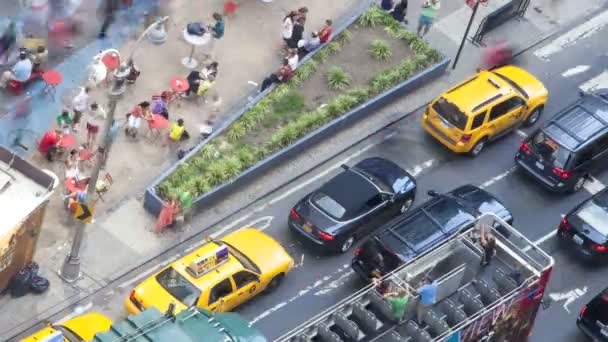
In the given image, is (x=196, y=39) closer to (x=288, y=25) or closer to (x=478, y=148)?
(x=288, y=25)

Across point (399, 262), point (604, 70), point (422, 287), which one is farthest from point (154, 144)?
point (604, 70)

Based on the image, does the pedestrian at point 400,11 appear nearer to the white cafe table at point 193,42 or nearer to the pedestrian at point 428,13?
the pedestrian at point 428,13

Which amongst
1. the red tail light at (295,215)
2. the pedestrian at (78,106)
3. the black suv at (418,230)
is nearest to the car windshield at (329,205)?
the red tail light at (295,215)

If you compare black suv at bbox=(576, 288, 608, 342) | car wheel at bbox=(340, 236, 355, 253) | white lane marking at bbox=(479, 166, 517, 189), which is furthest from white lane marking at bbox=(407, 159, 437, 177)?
black suv at bbox=(576, 288, 608, 342)

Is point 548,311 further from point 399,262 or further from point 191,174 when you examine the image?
point 191,174

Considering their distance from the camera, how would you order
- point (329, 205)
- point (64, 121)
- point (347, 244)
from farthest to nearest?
point (64, 121)
point (347, 244)
point (329, 205)

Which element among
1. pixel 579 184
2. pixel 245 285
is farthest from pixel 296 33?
pixel 245 285
